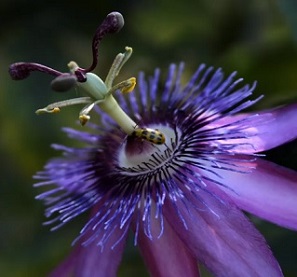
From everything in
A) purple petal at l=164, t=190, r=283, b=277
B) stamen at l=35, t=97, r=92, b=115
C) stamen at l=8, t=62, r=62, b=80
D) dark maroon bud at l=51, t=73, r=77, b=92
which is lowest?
purple petal at l=164, t=190, r=283, b=277

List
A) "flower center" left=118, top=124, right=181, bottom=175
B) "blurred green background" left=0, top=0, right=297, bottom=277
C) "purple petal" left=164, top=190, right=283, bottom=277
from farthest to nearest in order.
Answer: "blurred green background" left=0, top=0, right=297, bottom=277, "flower center" left=118, top=124, right=181, bottom=175, "purple petal" left=164, top=190, right=283, bottom=277

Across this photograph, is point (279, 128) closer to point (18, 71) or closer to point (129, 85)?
point (129, 85)

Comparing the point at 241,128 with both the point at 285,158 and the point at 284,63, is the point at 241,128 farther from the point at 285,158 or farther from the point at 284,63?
the point at 284,63

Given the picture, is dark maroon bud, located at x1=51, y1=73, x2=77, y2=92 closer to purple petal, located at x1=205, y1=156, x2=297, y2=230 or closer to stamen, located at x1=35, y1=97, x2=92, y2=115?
stamen, located at x1=35, y1=97, x2=92, y2=115

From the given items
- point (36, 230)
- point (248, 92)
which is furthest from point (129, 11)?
point (248, 92)

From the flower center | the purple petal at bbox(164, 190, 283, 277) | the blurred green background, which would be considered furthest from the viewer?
the blurred green background

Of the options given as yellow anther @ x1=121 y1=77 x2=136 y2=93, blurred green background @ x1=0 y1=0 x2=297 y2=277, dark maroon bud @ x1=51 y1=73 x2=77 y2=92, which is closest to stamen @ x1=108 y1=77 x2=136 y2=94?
yellow anther @ x1=121 y1=77 x2=136 y2=93
